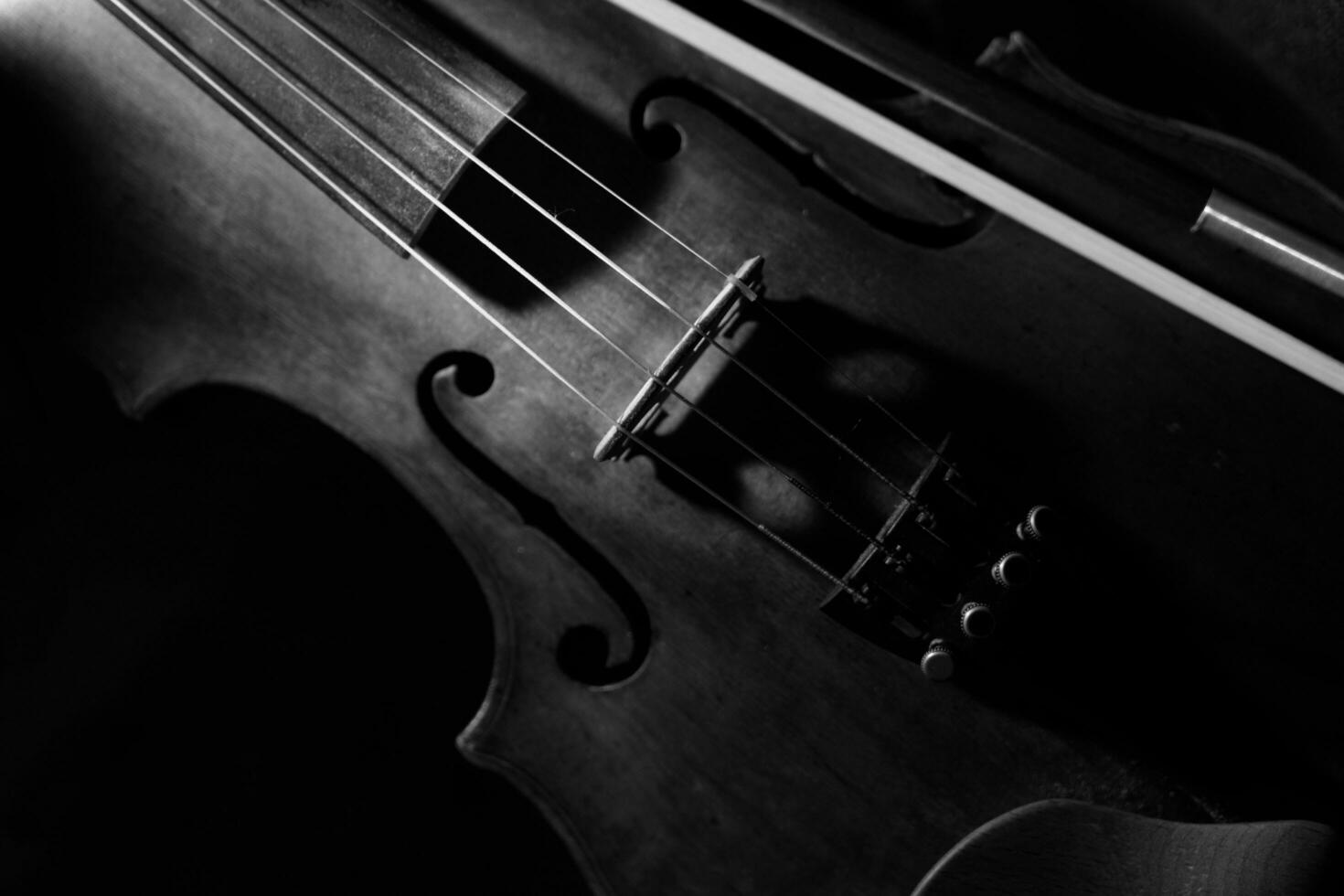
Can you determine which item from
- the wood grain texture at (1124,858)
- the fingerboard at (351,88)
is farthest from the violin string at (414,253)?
the wood grain texture at (1124,858)

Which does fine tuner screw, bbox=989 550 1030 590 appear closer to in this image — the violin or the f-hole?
the violin

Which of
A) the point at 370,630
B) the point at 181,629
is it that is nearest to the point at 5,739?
the point at 181,629

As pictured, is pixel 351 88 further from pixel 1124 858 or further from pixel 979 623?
pixel 1124 858

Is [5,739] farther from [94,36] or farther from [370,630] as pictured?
[94,36]

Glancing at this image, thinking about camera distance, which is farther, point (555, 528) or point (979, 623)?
point (555, 528)

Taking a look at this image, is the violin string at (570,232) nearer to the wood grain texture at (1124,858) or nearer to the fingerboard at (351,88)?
the fingerboard at (351,88)

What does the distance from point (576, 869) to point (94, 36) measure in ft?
3.78

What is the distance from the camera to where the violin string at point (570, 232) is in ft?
3.20

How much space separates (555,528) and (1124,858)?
585 mm

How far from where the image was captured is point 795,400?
1.02 metres

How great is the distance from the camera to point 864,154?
1.05 metres

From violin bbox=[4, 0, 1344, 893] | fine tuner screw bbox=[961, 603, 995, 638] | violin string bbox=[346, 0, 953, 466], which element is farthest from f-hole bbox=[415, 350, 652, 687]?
fine tuner screw bbox=[961, 603, 995, 638]

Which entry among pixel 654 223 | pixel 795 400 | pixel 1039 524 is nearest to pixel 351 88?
pixel 654 223

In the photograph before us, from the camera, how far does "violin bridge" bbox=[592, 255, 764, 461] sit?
971mm
